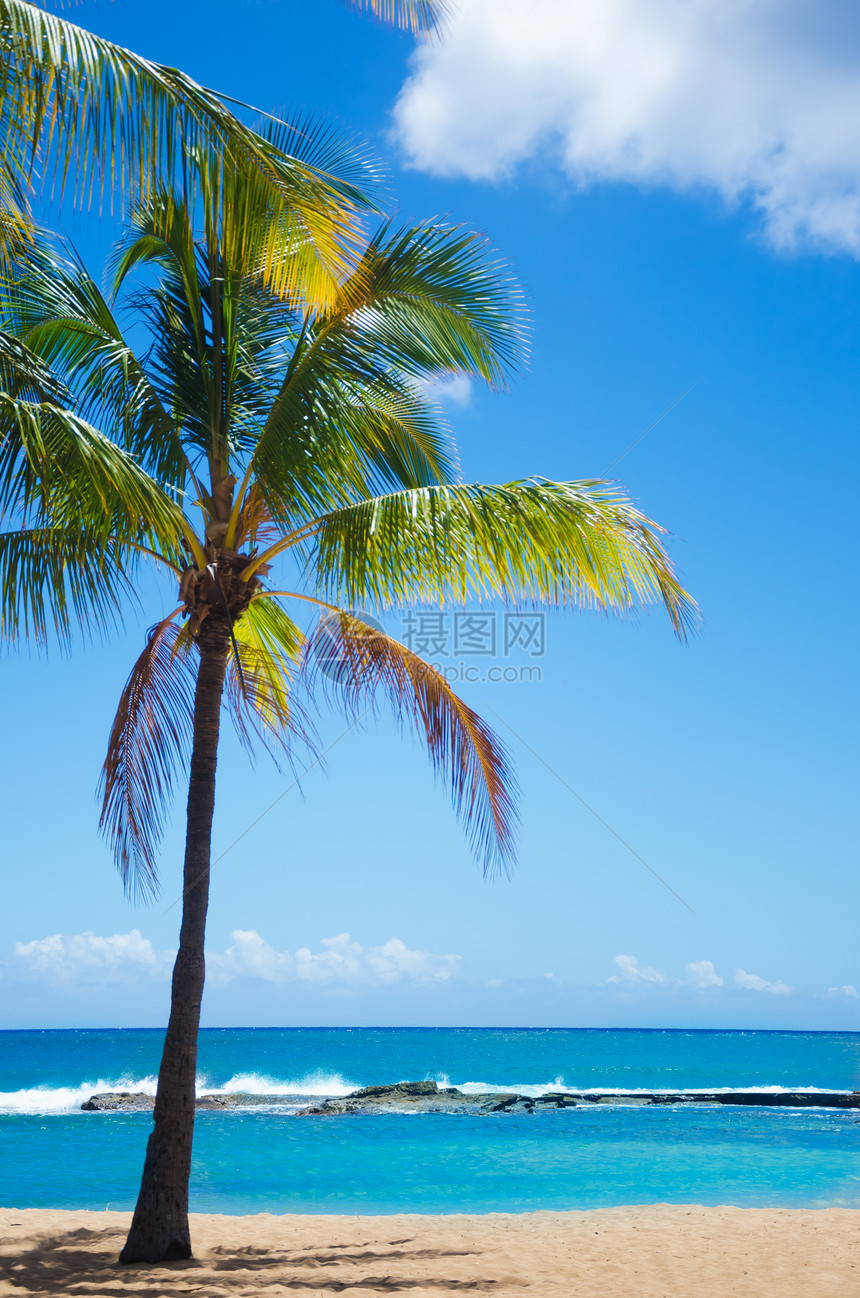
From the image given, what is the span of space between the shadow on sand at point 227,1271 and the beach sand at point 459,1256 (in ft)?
0.05

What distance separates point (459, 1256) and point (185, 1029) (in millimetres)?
3055

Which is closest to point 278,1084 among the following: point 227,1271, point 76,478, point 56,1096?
point 56,1096

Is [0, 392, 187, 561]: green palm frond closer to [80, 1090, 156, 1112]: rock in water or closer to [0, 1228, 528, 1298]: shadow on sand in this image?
[0, 1228, 528, 1298]: shadow on sand

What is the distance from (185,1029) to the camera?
6.30 metres

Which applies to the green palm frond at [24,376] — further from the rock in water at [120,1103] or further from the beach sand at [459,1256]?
the rock in water at [120,1103]

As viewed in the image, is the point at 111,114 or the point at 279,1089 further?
the point at 279,1089

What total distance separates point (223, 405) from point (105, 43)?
10.7ft

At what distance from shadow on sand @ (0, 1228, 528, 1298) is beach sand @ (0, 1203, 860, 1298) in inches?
0.6

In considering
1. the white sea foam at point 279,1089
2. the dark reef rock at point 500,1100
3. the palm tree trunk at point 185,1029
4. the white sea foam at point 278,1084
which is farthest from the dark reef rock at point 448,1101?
the palm tree trunk at point 185,1029

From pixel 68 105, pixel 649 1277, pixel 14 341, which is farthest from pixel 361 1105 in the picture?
pixel 68 105

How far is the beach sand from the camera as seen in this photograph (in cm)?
602

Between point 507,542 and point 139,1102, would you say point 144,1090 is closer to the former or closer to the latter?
point 139,1102

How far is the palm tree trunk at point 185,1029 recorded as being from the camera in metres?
6.08

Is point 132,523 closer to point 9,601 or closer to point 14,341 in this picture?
point 14,341
